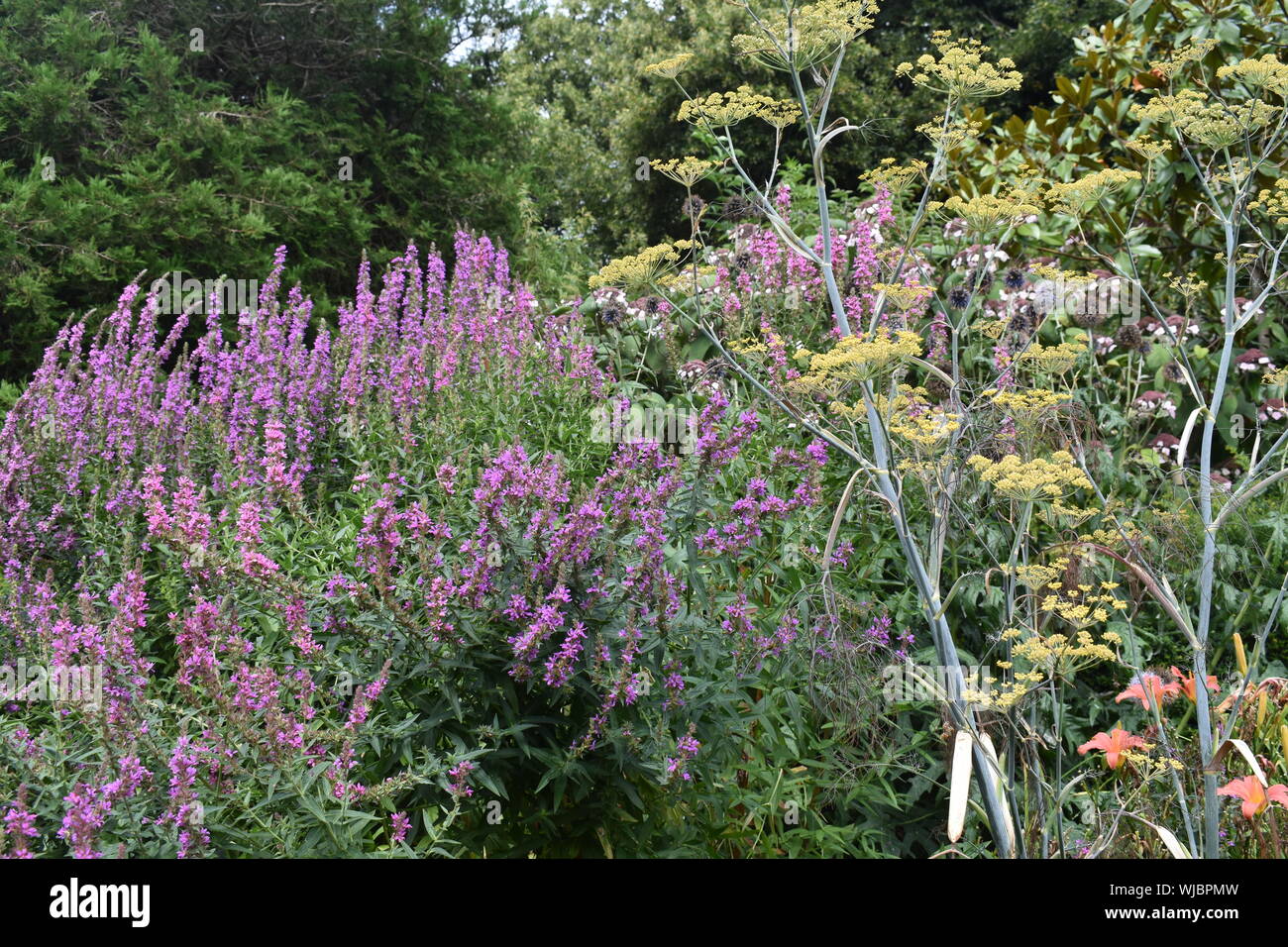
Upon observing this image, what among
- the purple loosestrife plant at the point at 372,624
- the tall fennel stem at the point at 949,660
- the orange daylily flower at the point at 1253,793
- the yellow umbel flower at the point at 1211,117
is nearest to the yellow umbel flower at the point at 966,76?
the yellow umbel flower at the point at 1211,117

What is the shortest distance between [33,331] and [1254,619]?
22.9 ft

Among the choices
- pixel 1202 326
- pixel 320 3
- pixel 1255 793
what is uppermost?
pixel 320 3

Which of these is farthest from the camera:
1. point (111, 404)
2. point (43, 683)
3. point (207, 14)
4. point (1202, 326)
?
point (207, 14)

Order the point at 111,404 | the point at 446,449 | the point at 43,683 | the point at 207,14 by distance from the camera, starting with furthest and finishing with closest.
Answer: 1. the point at 207,14
2. the point at 111,404
3. the point at 446,449
4. the point at 43,683

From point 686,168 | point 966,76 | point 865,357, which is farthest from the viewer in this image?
point 686,168

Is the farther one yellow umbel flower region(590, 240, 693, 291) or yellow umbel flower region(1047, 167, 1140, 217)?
yellow umbel flower region(1047, 167, 1140, 217)

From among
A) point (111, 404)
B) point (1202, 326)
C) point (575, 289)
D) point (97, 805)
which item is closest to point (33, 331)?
point (111, 404)

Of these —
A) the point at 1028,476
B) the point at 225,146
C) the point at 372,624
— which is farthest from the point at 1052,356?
the point at 225,146

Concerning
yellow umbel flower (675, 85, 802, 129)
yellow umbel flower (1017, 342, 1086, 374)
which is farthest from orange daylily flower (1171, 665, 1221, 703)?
yellow umbel flower (675, 85, 802, 129)

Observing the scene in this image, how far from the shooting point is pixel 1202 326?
5.55 metres

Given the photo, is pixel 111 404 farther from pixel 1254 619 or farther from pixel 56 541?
pixel 1254 619

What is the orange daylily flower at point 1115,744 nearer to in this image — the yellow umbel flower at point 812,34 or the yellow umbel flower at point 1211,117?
the yellow umbel flower at point 1211,117

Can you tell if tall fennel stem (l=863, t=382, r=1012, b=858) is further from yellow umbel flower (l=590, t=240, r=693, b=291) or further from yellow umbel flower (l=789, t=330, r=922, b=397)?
yellow umbel flower (l=590, t=240, r=693, b=291)

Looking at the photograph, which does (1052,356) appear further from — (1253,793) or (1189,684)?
(1253,793)
